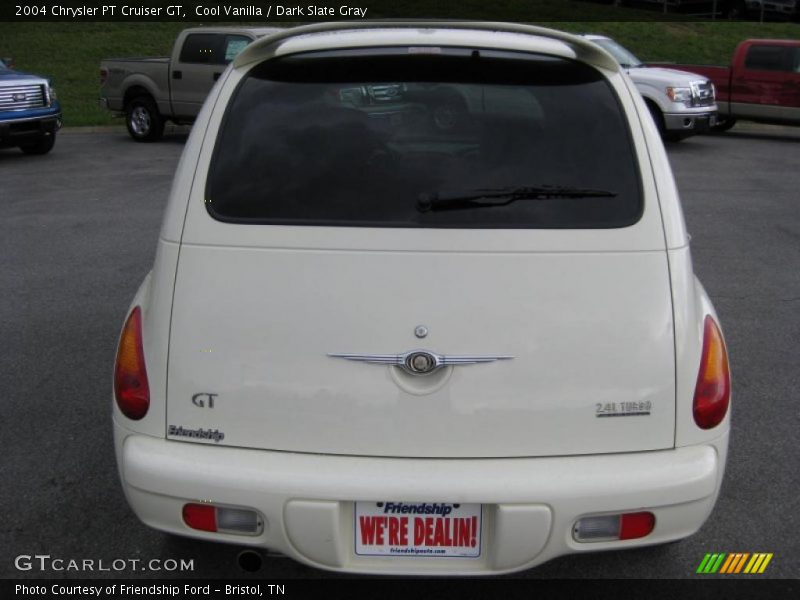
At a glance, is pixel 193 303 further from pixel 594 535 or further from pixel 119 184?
pixel 119 184

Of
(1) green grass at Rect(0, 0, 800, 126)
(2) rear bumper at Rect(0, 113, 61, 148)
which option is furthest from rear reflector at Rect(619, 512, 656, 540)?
(1) green grass at Rect(0, 0, 800, 126)

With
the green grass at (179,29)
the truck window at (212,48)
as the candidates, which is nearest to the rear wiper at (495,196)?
the truck window at (212,48)

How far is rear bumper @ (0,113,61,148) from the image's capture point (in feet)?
48.1

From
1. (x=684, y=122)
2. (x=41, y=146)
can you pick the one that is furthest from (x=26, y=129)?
(x=684, y=122)

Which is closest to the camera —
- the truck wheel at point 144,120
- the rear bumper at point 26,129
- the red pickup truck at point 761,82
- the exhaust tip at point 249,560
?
the exhaust tip at point 249,560

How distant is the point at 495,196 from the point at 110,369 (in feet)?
10.7

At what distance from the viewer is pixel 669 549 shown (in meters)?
3.64

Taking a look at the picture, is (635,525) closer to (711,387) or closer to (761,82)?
(711,387)

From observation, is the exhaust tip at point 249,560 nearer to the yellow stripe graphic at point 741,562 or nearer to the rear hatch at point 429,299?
the rear hatch at point 429,299

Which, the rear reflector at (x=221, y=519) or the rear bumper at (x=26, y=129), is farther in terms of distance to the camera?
the rear bumper at (x=26, y=129)

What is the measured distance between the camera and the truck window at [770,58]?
18109 mm

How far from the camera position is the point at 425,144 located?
3.12m

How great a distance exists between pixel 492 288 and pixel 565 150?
557 millimetres

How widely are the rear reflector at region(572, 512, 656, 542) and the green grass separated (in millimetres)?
20501
